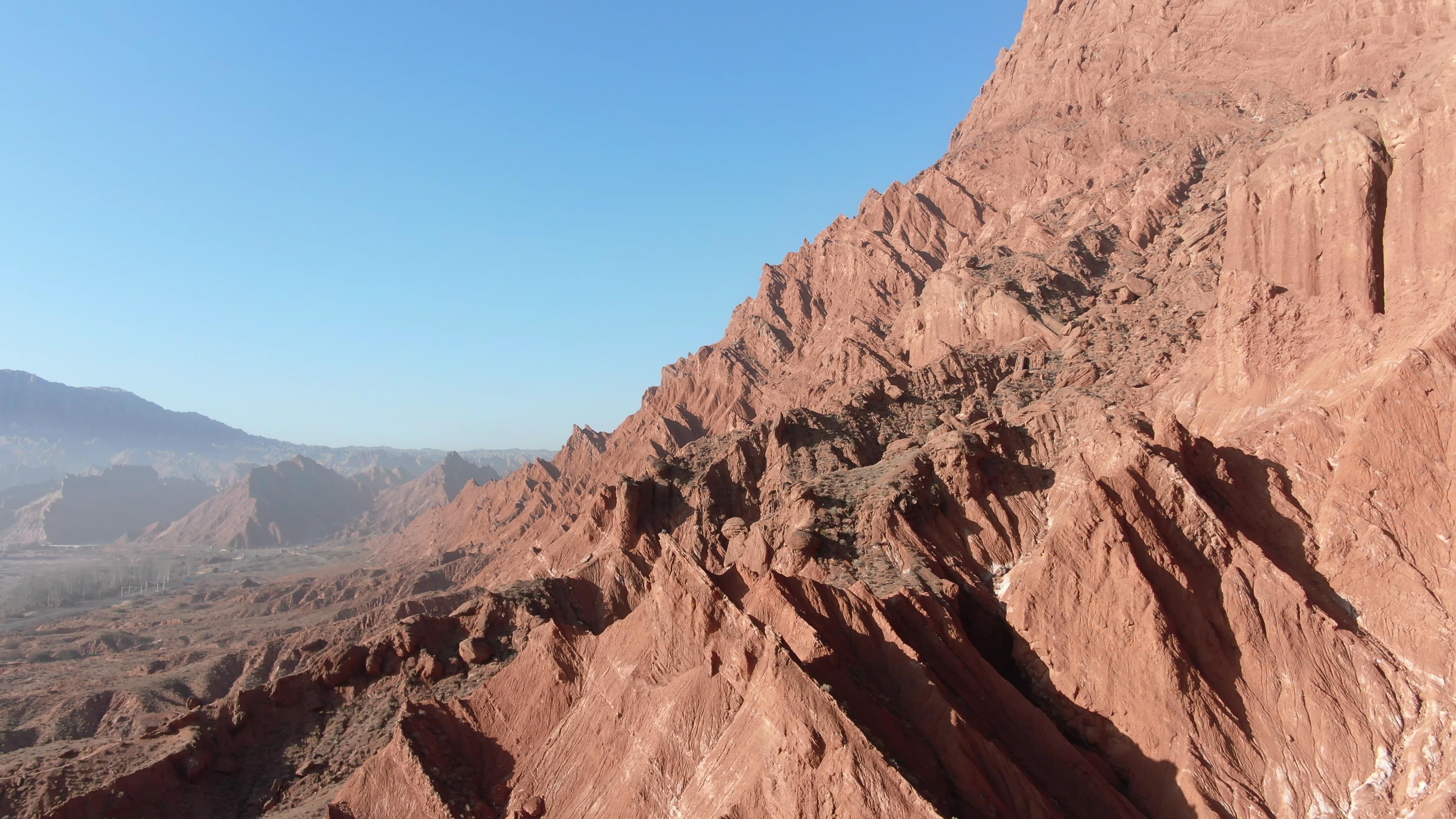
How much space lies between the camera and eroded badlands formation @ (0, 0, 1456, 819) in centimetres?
2095

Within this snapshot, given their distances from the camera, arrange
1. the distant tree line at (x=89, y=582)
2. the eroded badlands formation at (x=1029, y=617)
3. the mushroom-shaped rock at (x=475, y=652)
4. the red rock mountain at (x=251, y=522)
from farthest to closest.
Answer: the red rock mountain at (x=251, y=522) < the distant tree line at (x=89, y=582) < the mushroom-shaped rock at (x=475, y=652) < the eroded badlands formation at (x=1029, y=617)

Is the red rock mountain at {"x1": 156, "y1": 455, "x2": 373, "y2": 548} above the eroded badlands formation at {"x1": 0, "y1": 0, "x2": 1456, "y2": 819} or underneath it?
underneath

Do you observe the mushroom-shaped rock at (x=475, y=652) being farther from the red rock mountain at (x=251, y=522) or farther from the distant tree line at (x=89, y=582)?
the red rock mountain at (x=251, y=522)

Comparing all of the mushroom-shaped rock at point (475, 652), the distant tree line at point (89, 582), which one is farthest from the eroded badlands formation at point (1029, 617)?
the distant tree line at point (89, 582)

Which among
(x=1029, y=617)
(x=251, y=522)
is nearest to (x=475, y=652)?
(x=1029, y=617)

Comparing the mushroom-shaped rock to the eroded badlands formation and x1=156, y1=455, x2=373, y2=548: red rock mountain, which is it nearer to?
the eroded badlands formation

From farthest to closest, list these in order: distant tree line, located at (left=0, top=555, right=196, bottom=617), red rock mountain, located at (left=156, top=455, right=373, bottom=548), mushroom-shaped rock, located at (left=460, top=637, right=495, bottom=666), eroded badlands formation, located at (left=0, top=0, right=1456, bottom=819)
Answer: red rock mountain, located at (left=156, top=455, right=373, bottom=548), distant tree line, located at (left=0, top=555, right=196, bottom=617), mushroom-shaped rock, located at (left=460, top=637, right=495, bottom=666), eroded badlands formation, located at (left=0, top=0, right=1456, bottom=819)

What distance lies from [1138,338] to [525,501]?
85352mm

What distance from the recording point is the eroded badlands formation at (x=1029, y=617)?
21.0m

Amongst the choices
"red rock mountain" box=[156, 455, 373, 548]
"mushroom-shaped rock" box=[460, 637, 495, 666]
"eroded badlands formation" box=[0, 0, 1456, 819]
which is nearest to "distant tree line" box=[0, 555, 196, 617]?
"red rock mountain" box=[156, 455, 373, 548]

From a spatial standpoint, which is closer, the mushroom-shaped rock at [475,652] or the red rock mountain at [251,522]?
the mushroom-shaped rock at [475,652]

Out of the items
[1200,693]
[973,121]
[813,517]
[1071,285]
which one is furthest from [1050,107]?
[1200,693]

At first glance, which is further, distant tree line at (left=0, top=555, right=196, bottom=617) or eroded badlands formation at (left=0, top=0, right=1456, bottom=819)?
distant tree line at (left=0, top=555, right=196, bottom=617)

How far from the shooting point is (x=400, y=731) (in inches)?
953
